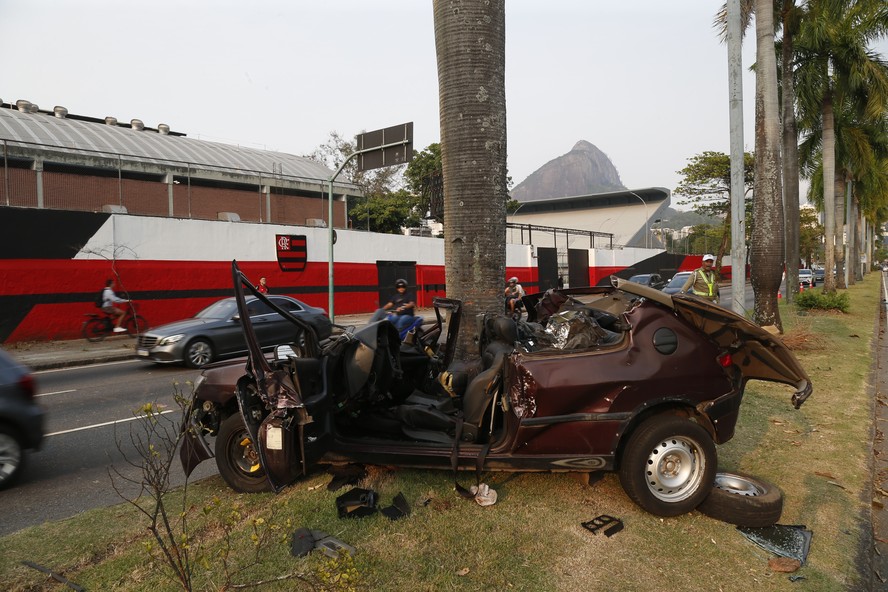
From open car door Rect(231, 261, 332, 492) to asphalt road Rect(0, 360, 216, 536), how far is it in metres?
0.85

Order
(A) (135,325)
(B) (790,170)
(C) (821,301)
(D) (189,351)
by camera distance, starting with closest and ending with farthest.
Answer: (D) (189,351) → (A) (135,325) → (C) (821,301) → (B) (790,170)

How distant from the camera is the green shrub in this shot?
18.0 metres

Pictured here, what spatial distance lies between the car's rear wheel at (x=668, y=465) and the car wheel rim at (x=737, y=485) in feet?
1.36

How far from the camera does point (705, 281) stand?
34.0 ft

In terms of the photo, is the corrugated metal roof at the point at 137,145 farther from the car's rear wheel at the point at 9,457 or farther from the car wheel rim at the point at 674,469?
the car wheel rim at the point at 674,469

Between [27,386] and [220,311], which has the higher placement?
[220,311]

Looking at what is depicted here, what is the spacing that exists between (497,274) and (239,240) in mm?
16111

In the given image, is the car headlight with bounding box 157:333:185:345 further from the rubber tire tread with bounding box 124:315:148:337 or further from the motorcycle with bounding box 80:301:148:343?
the rubber tire tread with bounding box 124:315:148:337

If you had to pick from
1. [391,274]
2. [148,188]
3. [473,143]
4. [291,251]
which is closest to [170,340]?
[473,143]

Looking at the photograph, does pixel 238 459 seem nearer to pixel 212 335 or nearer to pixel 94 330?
pixel 212 335

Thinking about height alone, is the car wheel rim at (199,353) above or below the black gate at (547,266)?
below

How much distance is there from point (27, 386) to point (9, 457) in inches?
→ 24.9

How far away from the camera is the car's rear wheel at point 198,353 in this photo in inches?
456

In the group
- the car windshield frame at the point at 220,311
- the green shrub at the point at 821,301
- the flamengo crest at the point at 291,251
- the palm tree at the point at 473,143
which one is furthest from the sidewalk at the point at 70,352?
the green shrub at the point at 821,301
